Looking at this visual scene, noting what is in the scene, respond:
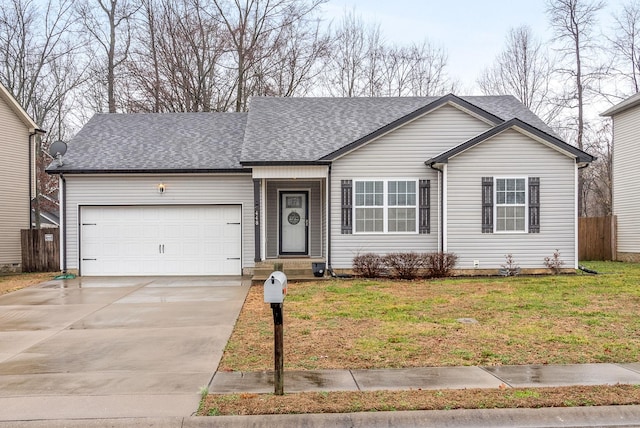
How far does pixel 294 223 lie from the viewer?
17031 millimetres

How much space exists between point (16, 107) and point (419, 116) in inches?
589

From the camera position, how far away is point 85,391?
217 inches

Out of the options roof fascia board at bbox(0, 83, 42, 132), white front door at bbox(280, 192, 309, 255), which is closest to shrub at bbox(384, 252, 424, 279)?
white front door at bbox(280, 192, 309, 255)

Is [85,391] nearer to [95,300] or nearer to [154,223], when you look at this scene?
[95,300]

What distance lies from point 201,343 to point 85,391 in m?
2.25

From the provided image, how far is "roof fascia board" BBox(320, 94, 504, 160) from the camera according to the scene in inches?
589

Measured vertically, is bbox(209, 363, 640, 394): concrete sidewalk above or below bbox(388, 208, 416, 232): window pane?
below

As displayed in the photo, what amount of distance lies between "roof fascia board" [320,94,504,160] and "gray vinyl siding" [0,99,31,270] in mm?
12409

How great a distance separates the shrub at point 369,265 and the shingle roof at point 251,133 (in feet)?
9.84

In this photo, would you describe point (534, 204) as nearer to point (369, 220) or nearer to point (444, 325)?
point (369, 220)

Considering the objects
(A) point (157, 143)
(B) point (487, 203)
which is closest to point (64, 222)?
(A) point (157, 143)

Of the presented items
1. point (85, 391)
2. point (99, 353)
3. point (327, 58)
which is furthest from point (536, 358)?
point (327, 58)

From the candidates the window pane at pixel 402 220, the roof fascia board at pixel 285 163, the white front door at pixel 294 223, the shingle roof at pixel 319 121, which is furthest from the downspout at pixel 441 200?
the white front door at pixel 294 223

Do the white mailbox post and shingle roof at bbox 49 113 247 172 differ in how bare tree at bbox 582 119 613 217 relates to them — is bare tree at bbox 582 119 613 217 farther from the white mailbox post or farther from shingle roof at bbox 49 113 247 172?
Result: the white mailbox post
